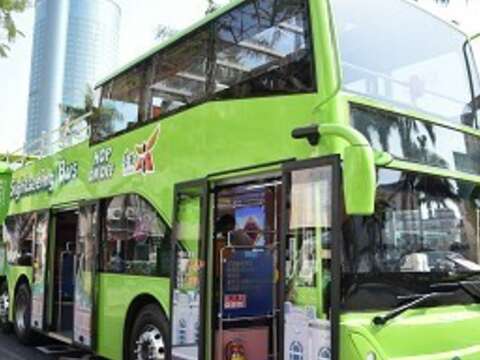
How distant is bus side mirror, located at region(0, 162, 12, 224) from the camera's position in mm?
13000

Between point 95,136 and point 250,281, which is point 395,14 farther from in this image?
point 95,136

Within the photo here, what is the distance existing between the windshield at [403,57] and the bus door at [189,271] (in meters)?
1.93

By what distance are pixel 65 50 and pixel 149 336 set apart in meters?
11.7

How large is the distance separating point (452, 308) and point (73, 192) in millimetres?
6198

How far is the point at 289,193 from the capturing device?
5.17 meters

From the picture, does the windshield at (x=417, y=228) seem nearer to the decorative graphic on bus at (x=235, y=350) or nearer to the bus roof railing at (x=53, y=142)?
the decorative graphic on bus at (x=235, y=350)

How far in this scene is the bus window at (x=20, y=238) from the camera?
1135cm

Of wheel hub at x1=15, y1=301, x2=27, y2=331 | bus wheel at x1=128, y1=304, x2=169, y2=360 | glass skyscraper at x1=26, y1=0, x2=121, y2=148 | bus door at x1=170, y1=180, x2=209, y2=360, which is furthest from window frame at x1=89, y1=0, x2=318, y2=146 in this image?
glass skyscraper at x1=26, y1=0, x2=121, y2=148

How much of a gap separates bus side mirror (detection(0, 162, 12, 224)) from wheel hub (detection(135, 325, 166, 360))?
6.84 metres

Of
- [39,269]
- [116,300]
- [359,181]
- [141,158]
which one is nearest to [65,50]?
[39,269]

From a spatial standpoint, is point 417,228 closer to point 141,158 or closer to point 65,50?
point 141,158

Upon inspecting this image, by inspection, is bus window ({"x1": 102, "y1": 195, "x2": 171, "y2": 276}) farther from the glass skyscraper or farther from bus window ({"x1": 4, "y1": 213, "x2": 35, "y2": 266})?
the glass skyscraper

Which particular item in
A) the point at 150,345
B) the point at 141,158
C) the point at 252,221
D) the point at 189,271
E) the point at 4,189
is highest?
the point at 4,189

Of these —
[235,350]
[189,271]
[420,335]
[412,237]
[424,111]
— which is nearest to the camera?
[420,335]
